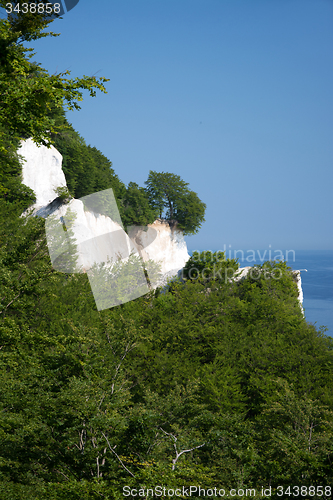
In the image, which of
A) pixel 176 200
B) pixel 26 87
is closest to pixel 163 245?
pixel 176 200

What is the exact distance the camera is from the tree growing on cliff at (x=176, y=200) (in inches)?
2438

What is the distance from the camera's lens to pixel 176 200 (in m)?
62.1

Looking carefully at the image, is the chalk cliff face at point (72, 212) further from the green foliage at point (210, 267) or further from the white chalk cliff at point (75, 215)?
the green foliage at point (210, 267)

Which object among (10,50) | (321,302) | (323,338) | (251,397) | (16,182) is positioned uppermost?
(16,182)

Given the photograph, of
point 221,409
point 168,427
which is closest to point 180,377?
point 221,409

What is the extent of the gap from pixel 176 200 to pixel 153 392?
4685 cm

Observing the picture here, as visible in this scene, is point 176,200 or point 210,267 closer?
point 210,267

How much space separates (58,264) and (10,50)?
23844 mm

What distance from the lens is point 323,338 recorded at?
2552 cm

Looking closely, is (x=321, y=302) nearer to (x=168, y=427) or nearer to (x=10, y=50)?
(x=168, y=427)

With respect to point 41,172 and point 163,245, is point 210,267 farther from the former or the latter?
point 163,245

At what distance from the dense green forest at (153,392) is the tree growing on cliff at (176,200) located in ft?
98.0

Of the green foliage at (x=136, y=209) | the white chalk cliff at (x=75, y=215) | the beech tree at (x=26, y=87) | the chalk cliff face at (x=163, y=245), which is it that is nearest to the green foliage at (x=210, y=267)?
the white chalk cliff at (x=75, y=215)

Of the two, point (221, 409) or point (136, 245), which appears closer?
point (221, 409)
